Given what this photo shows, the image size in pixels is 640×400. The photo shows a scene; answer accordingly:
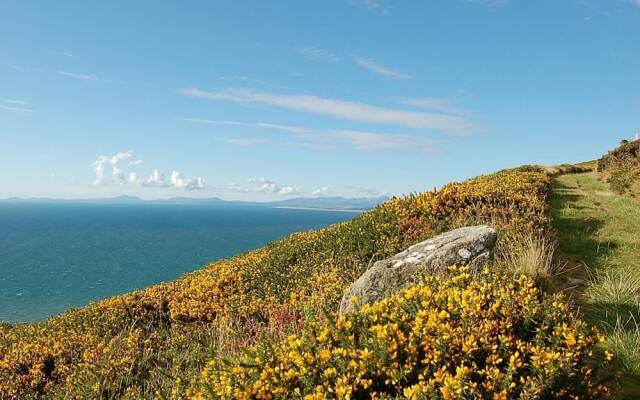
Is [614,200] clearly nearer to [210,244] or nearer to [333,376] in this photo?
[333,376]

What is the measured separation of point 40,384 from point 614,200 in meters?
25.3

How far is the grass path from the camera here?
633 cm

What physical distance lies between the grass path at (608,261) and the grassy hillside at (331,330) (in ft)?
2.87

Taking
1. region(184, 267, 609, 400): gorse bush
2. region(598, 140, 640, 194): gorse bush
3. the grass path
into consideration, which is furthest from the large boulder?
region(598, 140, 640, 194): gorse bush

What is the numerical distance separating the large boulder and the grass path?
2227 mm

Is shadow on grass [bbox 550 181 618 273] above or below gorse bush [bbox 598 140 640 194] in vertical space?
below

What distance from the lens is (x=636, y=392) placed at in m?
5.41

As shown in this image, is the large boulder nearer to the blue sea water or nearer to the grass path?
the grass path

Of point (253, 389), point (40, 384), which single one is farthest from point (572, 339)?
point (40, 384)

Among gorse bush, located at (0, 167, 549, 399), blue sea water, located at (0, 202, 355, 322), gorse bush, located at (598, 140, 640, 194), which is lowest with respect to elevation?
blue sea water, located at (0, 202, 355, 322)

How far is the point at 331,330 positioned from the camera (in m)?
5.32

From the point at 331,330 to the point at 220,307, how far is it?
28.7 feet

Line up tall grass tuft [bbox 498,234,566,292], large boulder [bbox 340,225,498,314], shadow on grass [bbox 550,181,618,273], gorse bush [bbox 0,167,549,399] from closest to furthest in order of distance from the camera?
tall grass tuft [bbox 498,234,566,292] < large boulder [bbox 340,225,498,314] < gorse bush [bbox 0,167,549,399] < shadow on grass [bbox 550,181,618,273]

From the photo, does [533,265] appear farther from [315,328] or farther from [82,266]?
[82,266]
